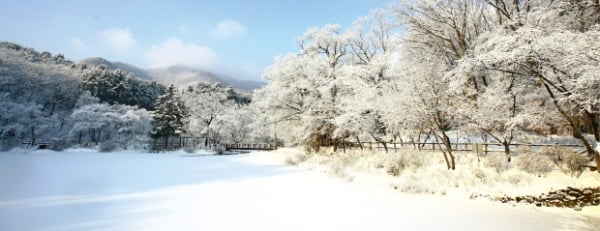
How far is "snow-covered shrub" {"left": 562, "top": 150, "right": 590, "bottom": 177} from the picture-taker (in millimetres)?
10883

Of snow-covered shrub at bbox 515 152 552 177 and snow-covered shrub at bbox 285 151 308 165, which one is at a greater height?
snow-covered shrub at bbox 515 152 552 177

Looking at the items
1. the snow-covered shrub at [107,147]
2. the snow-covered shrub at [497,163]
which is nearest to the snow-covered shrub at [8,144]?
the snow-covered shrub at [107,147]

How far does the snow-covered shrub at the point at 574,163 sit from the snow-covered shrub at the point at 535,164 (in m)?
0.51

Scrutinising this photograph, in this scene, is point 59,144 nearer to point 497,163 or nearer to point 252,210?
point 252,210

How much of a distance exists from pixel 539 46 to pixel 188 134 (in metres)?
52.4

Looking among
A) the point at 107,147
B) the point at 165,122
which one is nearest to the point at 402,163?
the point at 107,147

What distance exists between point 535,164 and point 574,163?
3.51ft

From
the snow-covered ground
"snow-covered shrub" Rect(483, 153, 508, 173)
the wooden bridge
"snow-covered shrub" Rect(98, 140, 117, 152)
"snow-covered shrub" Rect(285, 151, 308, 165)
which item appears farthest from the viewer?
the wooden bridge

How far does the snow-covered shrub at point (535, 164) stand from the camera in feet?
37.3

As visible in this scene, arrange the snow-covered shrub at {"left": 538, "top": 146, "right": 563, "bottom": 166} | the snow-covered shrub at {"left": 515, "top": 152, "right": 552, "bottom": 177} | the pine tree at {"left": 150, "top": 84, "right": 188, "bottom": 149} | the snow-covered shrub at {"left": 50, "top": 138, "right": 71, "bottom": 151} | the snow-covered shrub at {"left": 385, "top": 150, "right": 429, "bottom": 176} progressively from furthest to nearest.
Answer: the pine tree at {"left": 150, "top": 84, "right": 188, "bottom": 149} → the snow-covered shrub at {"left": 50, "top": 138, "right": 71, "bottom": 151} → the snow-covered shrub at {"left": 385, "top": 150, "right": 429, "bottom": 176} → the snow-covered shrub at {"left": 538, "top": 146, "right": 563, "bottom": 166} → the snow-covered shrub at {"left": 515, "top": 152, "right": 552, "bottom": 177}

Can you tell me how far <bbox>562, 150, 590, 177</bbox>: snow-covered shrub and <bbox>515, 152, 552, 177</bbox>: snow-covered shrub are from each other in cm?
51

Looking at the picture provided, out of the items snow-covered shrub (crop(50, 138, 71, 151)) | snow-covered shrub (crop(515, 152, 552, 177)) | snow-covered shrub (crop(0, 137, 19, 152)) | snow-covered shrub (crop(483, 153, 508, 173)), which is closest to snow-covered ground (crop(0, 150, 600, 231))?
snow-covered shrub (crop(515, 152, 552, 177))

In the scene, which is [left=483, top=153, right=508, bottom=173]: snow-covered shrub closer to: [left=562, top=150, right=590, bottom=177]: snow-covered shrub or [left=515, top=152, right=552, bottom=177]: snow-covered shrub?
[left=515, top=152, right=552, bottom=177]: snow-covered shrub

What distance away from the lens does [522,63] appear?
10.4 meters
